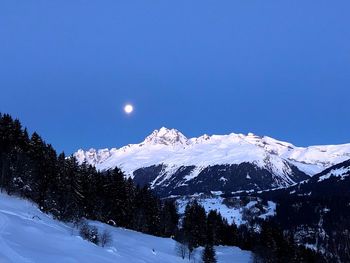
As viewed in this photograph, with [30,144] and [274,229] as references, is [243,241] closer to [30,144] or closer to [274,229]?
[274,229]

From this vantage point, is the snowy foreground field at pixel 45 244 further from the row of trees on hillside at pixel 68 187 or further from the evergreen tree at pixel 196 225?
the evergreen tree at pixel 196 225

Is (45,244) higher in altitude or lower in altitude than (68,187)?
lower

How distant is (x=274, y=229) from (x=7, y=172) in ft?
251

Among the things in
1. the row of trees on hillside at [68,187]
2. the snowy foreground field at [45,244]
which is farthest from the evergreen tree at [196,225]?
the snowy foreground field at [45,244]

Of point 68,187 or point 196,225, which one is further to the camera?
point 196,225

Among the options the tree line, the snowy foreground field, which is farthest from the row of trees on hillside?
the snowy foreground field

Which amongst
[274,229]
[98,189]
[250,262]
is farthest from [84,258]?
[274,229]

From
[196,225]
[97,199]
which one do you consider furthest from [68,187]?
[196,225]

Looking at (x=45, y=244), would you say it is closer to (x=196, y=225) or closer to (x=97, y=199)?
(x=97, y=199)

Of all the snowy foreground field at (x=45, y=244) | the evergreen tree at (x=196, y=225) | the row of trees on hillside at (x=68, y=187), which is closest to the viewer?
the snowy foreground field at (x=45, y=244)

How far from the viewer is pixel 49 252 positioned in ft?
168

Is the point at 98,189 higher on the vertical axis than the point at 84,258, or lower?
higher

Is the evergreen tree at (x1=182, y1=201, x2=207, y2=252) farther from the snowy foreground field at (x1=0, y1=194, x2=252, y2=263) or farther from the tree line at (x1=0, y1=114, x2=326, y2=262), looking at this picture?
the snowy foreground field at (x1=0, y1=194, x2=252, y2=263)

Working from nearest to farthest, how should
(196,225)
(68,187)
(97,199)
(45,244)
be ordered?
(45,244) < (68,187) < (97,199) < (196,225)
